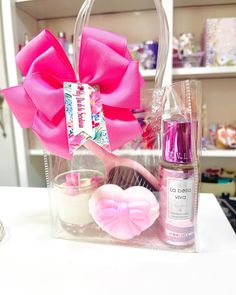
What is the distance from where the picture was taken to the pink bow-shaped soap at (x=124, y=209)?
0.32m

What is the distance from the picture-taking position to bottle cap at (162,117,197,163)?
30 cm

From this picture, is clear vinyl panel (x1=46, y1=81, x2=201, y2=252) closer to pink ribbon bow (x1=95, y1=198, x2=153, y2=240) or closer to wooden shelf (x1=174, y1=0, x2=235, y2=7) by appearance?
pink ribbon bow (x1=95, y1=198, x2=153, y2=240)

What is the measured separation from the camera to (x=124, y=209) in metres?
0.32

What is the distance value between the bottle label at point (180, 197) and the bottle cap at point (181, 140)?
3 centimetres

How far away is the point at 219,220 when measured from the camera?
41cm

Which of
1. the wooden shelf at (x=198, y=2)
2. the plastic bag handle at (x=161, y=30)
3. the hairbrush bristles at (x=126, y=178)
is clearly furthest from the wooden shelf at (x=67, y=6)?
the hairbrush bristles at (x=126, y=178)

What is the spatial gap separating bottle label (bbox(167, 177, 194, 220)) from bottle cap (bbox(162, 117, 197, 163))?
0.09 ft

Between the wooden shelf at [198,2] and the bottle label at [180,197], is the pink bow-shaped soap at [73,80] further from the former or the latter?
the wooden shelf at [198,2]

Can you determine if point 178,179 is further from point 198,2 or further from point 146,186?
point 198,2

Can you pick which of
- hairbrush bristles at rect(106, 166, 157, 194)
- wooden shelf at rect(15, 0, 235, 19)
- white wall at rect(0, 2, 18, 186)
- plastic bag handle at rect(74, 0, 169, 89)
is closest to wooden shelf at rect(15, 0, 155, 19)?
wooden shelf at rect(15, 0, 235, 19)

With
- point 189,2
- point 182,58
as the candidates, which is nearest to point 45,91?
point 182,58

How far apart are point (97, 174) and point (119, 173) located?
5cm

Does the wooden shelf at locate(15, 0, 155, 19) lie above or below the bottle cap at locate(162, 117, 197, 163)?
above

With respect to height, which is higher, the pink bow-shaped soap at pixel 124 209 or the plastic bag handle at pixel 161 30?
the plastic bag handle at pixel 161 30
